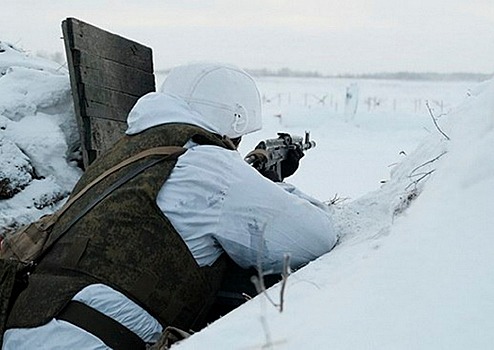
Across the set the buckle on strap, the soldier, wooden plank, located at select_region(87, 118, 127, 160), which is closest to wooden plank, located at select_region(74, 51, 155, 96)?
wooden plank, located at select_region(87, 118, 127, 160)

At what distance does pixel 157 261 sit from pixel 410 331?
1023 mm

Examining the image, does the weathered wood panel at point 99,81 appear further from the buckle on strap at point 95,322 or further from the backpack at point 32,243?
the buckle on strap at point 95,322

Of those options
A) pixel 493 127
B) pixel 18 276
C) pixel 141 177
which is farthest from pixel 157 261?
pixel 493 127

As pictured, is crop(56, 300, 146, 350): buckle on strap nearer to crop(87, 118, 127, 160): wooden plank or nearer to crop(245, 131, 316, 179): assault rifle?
crop(245, 131, 316, 179): assault rifle

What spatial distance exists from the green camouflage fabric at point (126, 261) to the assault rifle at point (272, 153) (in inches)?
51.5

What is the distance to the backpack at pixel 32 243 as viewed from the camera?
2098mm

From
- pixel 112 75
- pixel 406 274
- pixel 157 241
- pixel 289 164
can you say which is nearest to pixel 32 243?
pixel 157 241

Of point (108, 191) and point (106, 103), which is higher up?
point (108, 191)

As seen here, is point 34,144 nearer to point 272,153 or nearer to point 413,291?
point 272,153

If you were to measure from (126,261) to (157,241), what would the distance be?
105 millimetres

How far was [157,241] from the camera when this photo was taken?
2107 mm

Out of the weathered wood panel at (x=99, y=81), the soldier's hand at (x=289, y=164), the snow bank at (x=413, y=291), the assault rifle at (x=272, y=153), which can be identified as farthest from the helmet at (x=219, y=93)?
the weathered wood panel at (x=99, y=81)

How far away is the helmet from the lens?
2479 millimetres

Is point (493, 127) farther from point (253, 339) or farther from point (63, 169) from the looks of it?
point (63, 169)
